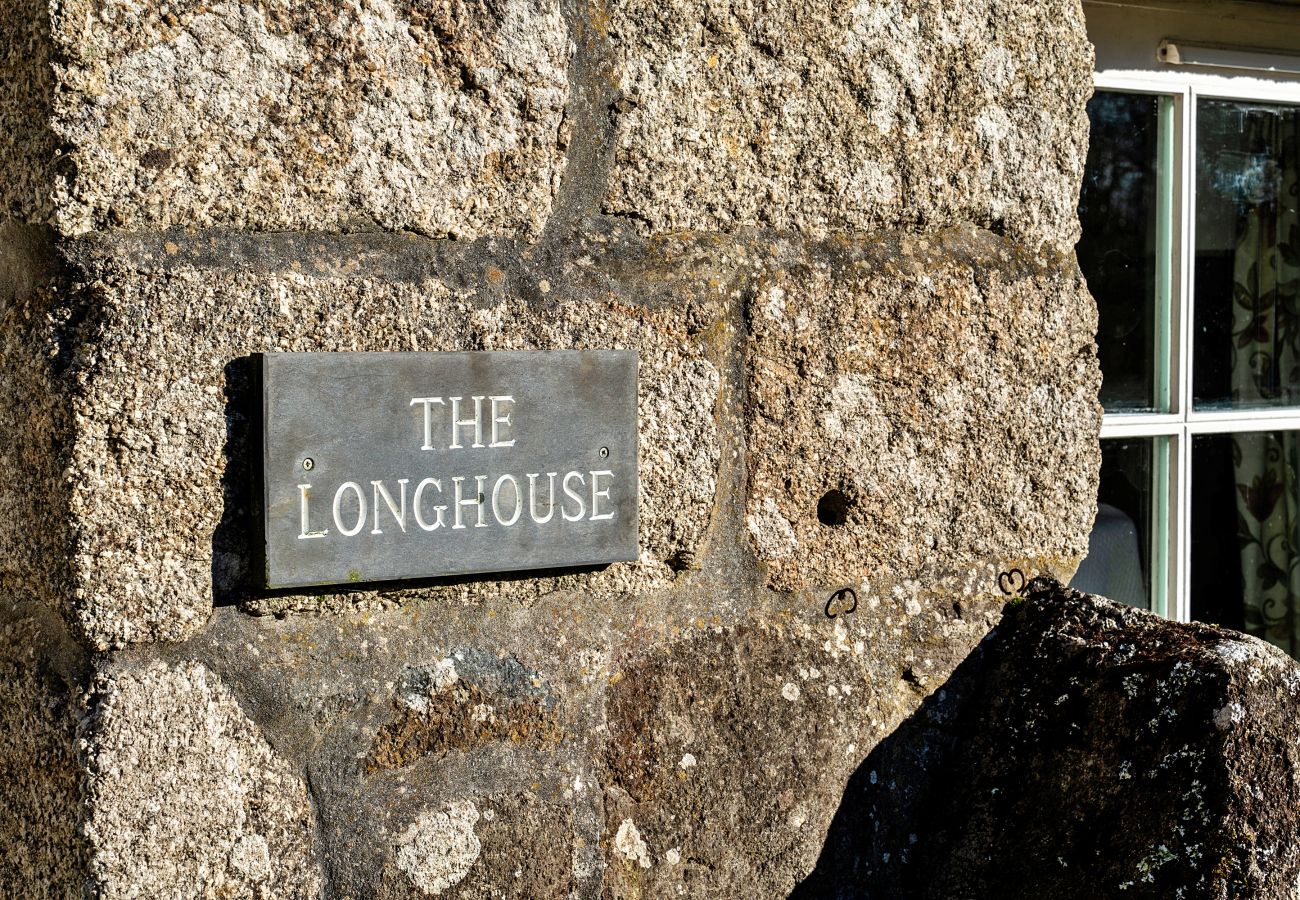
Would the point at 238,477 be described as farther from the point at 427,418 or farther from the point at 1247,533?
the point at 1247,533

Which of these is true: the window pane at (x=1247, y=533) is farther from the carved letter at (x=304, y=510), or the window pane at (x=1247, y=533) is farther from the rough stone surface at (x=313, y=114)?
the carved letter at (x=304, y=510)

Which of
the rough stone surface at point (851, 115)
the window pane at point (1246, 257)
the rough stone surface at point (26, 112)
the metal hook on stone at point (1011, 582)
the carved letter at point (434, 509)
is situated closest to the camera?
the rough stone surface at point (26, 112)

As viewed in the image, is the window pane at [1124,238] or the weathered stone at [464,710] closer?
the weathered stone at [464,710]

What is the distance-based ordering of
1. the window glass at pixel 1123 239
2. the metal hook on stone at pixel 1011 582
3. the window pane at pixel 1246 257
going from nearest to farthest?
the metal hook on stone at pixel 1011 582, the window glass at pixel 1123 239, the window pane at pixel 1246 257

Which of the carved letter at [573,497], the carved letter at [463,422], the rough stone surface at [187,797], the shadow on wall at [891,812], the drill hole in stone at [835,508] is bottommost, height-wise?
the shadow on wall at [891,812]

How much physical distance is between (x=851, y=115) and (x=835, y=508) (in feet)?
1.34

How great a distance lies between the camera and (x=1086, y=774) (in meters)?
1.28

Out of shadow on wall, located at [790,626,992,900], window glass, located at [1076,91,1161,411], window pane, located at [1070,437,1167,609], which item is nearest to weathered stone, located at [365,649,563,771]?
shadow on wall, located at [790,626,992,900]

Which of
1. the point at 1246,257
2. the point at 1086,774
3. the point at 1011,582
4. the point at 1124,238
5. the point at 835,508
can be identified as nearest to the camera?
the point at 1086,774

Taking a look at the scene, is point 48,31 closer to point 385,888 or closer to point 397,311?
point 397,311

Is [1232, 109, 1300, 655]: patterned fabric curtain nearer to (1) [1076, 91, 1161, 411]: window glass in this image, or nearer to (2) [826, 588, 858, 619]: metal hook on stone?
(1) [1076, 91, 1161, 411]: window glass

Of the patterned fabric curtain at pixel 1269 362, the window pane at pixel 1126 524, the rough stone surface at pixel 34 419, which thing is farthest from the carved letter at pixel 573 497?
the patterned fabric curtain at pixel 1269 362

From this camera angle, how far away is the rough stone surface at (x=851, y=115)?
4.15ft

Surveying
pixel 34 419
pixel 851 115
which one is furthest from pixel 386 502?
pixel 851 115
